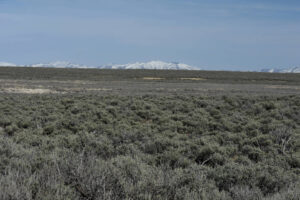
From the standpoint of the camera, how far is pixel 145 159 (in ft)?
20.5

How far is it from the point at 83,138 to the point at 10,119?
5148 mm

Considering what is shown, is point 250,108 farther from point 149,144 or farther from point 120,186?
point 120,186

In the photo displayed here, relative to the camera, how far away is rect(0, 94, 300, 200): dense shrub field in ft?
11.8

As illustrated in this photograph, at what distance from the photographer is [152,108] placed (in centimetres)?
1582

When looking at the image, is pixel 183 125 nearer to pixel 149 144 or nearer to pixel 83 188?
pixel 149 144

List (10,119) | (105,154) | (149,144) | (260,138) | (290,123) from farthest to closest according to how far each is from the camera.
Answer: (290,123), (10,119), (260,138), (149,144), (105,154)

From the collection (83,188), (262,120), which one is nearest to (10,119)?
(83,188)

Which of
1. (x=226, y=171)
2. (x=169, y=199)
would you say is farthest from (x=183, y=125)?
(x=169, y=199)

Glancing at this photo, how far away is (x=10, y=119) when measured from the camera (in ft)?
37.9

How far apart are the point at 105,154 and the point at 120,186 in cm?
323

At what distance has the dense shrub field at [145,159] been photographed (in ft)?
11.8

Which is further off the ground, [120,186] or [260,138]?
[120,186]

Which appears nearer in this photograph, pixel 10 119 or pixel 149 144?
pixel 149 144

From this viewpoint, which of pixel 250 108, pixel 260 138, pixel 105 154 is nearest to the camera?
pixel 105 154
